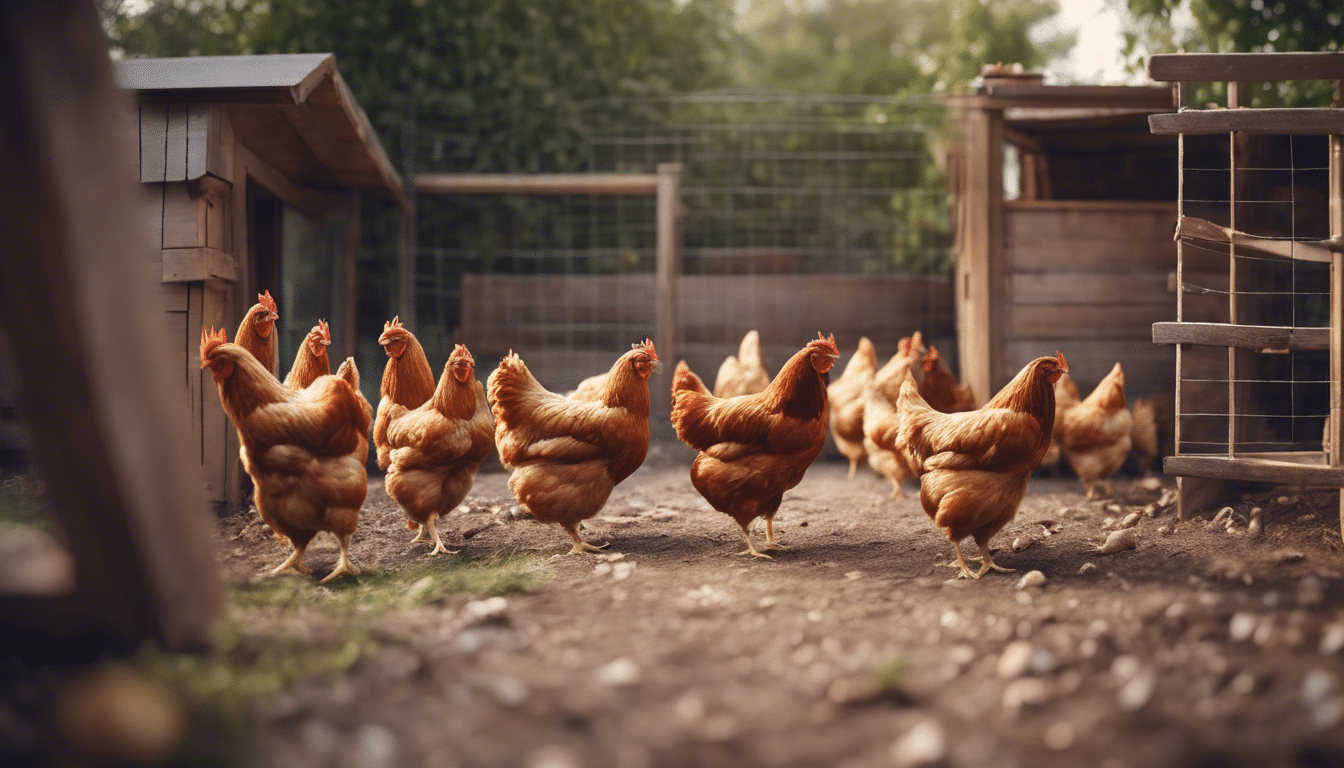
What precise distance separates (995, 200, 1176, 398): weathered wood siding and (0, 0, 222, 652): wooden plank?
19.8 ft

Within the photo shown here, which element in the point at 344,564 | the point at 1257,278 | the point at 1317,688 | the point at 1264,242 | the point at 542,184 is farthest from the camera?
the point at 542,184

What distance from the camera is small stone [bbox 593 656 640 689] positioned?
2387 millimetres

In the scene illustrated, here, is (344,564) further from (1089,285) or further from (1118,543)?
(1089,285)

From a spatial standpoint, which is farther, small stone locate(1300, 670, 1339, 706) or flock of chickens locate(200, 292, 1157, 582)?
flock of chickens locate(200, 292, 1157, 582)

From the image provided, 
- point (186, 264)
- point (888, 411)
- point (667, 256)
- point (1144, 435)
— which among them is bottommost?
point (1144, 435)

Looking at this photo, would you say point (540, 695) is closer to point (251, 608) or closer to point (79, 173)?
point (251, 608)

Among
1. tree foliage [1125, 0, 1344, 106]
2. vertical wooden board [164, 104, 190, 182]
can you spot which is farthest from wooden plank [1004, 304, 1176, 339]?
vertical wooden board [164, 104, 190, 182]

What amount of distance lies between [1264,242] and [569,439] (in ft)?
12.2

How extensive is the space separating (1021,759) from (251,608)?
259cm

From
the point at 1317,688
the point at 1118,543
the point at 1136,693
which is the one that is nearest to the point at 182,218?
the point at 1136,693

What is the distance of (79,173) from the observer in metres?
2.09

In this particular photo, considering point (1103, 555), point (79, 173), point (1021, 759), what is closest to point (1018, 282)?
point (1103, 555)

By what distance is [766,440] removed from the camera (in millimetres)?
4297

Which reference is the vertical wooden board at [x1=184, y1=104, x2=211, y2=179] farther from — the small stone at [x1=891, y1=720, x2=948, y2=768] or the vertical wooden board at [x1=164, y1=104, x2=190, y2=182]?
the small stone at [x1=891, y1=720, x2=948, y2=768]
